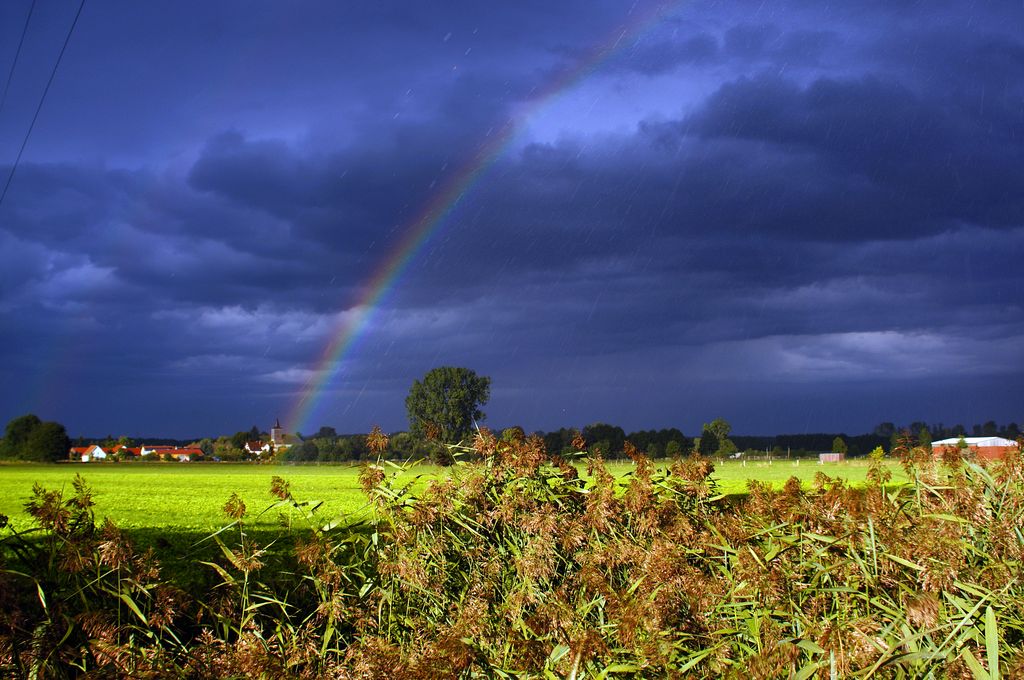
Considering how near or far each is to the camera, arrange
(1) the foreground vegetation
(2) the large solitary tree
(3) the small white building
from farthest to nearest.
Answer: (3) the small white building → (2) the large solitary tree → (1) the foreground vegetation

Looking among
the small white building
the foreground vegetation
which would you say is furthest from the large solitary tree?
the small white building

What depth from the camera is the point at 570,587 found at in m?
4.26

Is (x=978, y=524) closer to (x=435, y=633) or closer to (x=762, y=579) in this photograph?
(x=762, y=579)

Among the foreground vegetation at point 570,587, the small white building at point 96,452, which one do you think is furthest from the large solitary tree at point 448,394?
the small white building at point 96,452

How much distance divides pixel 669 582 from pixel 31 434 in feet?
140

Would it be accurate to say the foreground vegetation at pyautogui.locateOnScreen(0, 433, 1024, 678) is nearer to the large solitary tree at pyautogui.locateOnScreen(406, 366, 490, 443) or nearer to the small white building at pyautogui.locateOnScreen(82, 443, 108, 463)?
the large solitary tree at pyautogui.locateOnScreen(406, 366, 490, 443)

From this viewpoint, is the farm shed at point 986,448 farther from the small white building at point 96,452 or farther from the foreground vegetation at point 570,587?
the small white building at point 96,452

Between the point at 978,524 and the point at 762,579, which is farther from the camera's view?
the point at 978,524

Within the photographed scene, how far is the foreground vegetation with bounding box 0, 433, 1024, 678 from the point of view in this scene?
115 inches

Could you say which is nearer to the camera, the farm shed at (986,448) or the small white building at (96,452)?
the farm shed at (986,448)

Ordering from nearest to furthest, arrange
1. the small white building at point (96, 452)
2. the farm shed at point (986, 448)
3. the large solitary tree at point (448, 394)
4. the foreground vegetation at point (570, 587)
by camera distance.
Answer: the foreground vegetation at point (570, 587)
the farm shed at point (986, 448)
the large solitary tree at point (448, 394)
the small white building at point (96, 452)

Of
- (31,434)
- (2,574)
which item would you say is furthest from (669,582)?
(31,434)

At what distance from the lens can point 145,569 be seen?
12.7 feet

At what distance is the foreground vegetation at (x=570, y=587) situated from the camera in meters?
2.93
